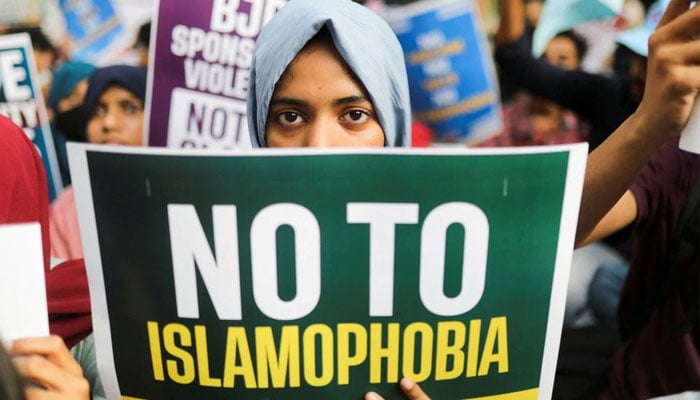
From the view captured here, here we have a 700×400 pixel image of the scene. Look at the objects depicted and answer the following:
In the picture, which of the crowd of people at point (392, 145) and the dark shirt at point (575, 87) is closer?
the crowd of people at point (392, 145)

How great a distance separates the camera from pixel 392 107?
947mm

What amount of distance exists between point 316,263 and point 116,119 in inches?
57.7

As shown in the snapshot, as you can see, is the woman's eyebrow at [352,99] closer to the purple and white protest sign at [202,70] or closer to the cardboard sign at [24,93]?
the purple and white protest sign at [202,70]

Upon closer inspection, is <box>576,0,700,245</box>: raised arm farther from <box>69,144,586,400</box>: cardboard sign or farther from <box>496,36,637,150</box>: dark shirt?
<box>496,36,637,150</box>: dark shirt

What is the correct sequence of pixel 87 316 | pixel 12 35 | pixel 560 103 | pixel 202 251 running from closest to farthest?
pixel 202 251 → pixel 87 316 → pixel 12 35 → pixel 560 103

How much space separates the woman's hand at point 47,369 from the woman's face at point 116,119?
4.36 ft

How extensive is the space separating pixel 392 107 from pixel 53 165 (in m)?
1.12

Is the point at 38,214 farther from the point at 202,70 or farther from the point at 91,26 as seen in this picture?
the point at 91,26

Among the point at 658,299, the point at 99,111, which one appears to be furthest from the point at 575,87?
the point at 99,111

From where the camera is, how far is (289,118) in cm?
90

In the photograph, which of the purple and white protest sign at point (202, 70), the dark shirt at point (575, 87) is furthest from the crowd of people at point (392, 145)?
the dark shirt at point (575, 87)

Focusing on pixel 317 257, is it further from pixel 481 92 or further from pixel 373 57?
pixel 481 92

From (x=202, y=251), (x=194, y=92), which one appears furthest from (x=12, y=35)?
(x=202, y=251)

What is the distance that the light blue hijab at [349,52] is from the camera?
2.88 ft
